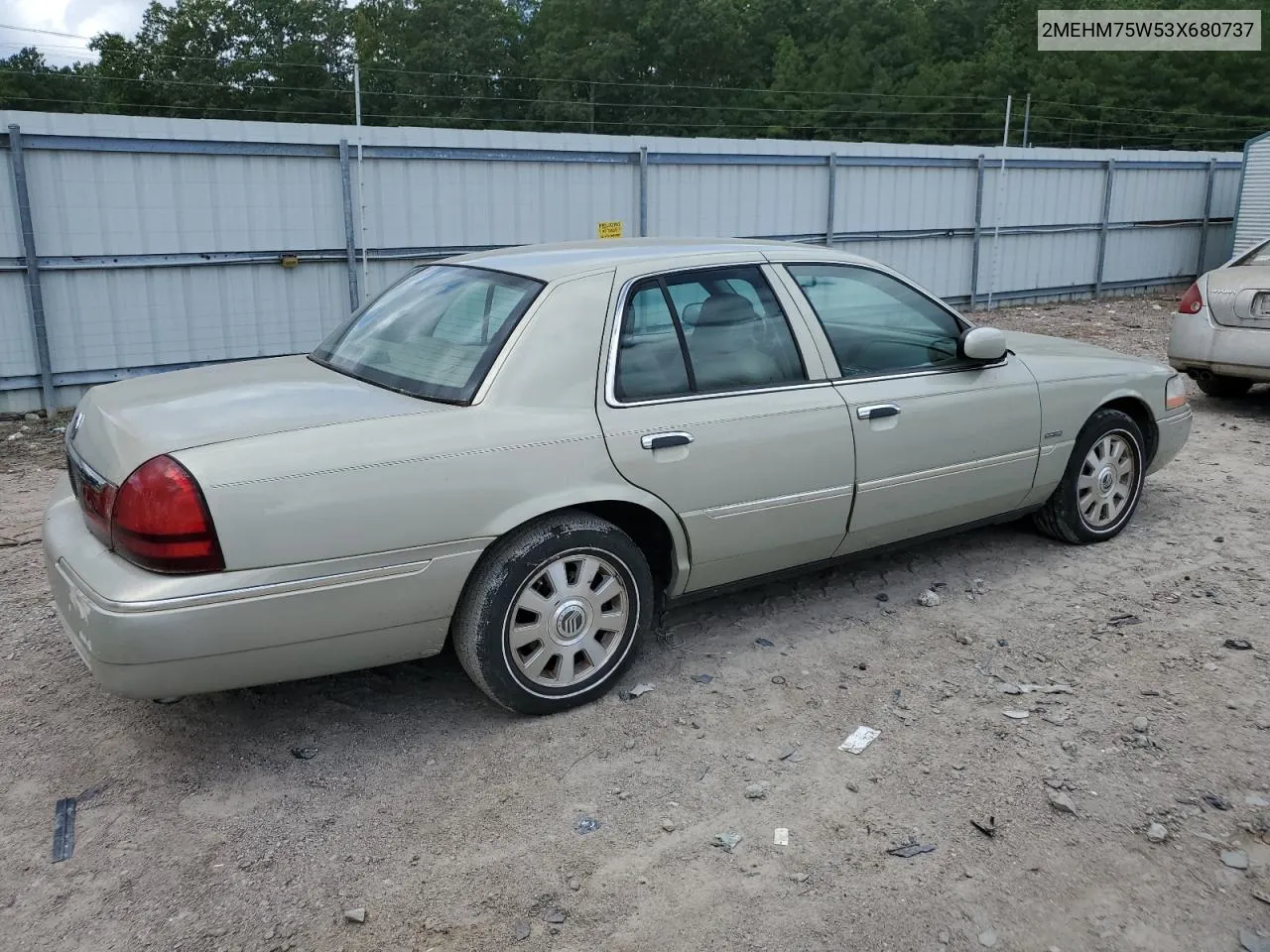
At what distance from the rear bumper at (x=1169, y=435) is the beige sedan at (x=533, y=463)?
854 millimetres

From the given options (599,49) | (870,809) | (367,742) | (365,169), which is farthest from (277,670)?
(599,49)

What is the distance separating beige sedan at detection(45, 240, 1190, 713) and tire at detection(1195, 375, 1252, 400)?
4997 mm

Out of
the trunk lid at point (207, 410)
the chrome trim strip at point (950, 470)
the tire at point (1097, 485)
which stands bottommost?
the tire at point (1097, 485)

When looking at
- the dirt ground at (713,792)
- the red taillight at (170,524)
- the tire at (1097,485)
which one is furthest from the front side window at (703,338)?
the tire at (1097,485)

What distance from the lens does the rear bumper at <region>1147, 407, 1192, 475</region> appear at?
5621 millimetres

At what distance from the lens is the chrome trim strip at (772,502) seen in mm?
3971

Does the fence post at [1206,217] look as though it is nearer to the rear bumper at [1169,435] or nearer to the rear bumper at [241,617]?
the rear bumper at [1169,435]

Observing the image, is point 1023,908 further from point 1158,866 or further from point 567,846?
point 567,846

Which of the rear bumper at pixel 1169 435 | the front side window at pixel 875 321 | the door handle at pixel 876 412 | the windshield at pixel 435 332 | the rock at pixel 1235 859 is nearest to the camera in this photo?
the rock at pixel 1235 859

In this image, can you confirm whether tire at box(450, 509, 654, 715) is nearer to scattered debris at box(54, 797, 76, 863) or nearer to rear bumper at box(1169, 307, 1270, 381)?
scattered debris at box(54, 797, 76, 863)

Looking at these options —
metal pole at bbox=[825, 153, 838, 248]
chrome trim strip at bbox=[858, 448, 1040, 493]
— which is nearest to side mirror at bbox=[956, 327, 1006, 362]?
chrome trim strip at bbox=[858, 448, 1040, 493]

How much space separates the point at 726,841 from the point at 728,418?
151 centimetres

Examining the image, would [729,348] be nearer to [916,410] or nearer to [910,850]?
[916,410]

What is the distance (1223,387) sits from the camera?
364 inches
